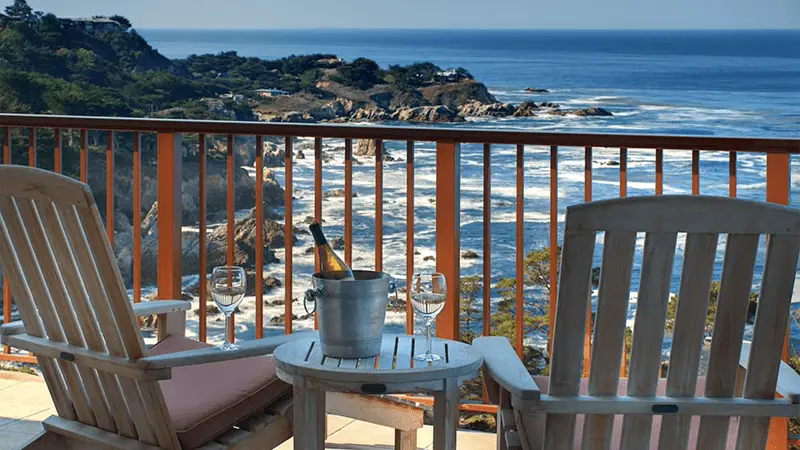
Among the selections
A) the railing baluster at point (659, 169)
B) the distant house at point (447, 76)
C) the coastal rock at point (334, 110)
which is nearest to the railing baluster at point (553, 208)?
the railing baluster at point (659, 169)

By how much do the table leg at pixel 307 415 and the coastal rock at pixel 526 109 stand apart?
11776 millimetres

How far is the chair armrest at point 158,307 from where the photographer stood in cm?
245

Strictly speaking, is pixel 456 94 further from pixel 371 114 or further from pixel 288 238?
pixel 288 238

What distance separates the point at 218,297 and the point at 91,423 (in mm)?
439

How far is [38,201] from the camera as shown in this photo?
200 cm

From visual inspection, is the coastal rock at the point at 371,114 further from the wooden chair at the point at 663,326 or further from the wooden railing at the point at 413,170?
the wooden chair at the point at 663,326

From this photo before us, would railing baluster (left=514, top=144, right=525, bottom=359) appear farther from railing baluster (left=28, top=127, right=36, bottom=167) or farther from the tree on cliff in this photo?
the tree on cliff

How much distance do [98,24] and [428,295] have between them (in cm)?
1645

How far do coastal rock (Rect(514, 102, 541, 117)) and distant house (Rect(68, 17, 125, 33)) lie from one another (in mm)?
7754

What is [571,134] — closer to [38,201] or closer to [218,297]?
[218,297]

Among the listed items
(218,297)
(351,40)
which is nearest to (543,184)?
(351,40)

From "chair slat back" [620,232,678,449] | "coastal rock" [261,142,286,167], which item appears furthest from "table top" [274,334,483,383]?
"coastal rock" [261,142,286,167]

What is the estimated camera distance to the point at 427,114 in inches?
571

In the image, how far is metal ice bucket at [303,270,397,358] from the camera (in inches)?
75.8
